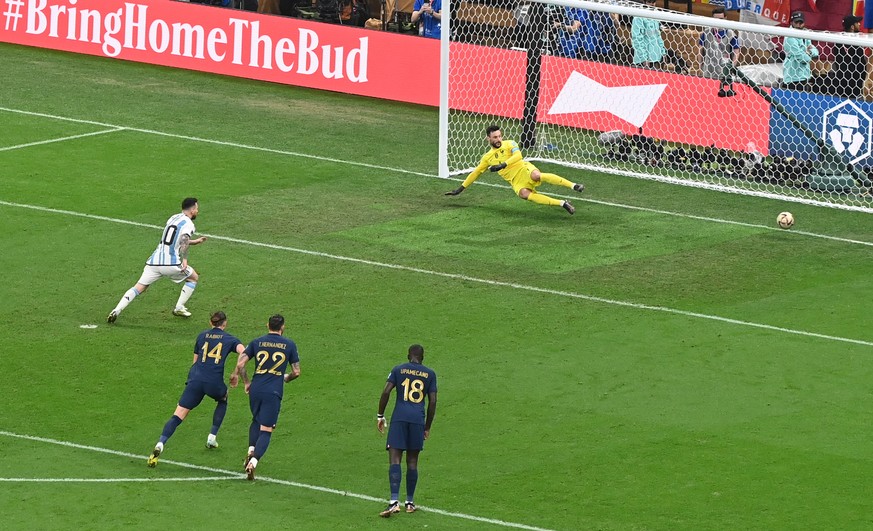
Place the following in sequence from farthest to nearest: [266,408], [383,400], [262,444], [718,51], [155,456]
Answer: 1. [718,51]
2. [155,456]
3. [266,408]
4. [262,444]
5. [383,400]

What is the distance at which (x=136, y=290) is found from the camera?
2316 cm

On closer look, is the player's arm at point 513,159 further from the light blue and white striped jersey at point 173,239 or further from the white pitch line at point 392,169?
the light blue and white striped jersey at point 173,239

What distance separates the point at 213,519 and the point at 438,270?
31.6 feet

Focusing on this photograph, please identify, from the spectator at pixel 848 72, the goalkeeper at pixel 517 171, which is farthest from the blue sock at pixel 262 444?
the spectator at pixel 848 72

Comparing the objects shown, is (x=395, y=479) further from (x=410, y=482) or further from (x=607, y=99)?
(x=607, y=99)

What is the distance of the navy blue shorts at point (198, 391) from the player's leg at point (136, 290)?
15.3ft

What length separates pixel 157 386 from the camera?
20688 millimetres

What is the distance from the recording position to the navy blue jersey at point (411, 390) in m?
17.1

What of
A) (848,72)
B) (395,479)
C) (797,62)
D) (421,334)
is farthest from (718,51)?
(395,479)

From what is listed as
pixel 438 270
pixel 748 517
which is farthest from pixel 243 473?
pixel 438 270

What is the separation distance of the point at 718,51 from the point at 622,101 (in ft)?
6.60

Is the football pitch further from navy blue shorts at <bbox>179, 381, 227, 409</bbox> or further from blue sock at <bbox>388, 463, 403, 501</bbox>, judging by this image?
navy blue shorts at <bbox>179, 381, 227, 409</bbox>

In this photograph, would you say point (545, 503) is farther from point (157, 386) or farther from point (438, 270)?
point (438, 270)

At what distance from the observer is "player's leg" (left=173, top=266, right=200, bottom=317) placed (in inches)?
915
